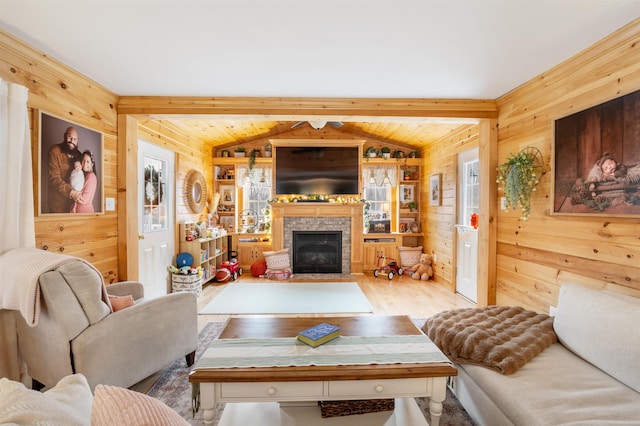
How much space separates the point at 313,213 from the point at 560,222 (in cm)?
382

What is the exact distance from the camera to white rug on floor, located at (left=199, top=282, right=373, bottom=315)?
3648 millimetres

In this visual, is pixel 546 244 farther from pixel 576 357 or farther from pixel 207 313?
pixel 207 313

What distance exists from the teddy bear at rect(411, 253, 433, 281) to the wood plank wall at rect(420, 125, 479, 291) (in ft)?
0.35

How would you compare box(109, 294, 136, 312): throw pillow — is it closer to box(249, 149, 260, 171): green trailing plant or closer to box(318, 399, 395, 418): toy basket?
box(318, 399, 395, 418): toy basket

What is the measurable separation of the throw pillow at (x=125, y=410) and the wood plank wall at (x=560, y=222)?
2559mm

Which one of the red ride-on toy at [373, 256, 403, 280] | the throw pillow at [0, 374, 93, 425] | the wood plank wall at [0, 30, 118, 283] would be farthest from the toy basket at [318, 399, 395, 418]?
the red ride-on toy at [373, 256, 403, 280]

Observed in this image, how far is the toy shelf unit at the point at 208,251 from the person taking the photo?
443cm

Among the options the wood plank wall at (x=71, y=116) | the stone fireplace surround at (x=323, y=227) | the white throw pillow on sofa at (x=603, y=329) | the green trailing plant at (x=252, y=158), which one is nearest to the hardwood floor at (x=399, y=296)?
the stone fireplace surround at (x=323, y=227)

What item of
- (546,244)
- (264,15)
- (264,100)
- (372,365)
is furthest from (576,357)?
(264,100)

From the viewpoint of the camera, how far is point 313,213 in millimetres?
5551

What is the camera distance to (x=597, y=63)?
2.04 meters

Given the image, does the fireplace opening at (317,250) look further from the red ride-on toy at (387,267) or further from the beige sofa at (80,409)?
the beige sofa at (80,409)

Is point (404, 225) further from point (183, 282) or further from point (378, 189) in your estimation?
point (183, 282)

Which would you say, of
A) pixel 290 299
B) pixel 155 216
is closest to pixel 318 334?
pixel 290 299
